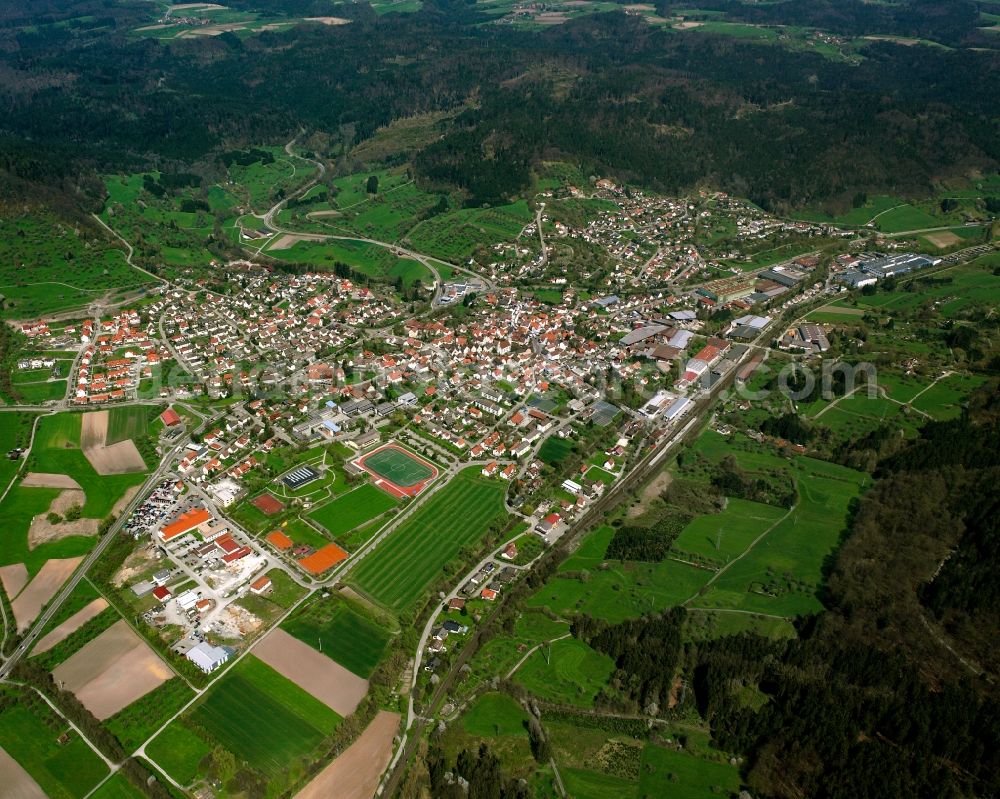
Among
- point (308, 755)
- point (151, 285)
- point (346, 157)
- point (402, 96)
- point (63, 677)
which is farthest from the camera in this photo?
point (402, 96)

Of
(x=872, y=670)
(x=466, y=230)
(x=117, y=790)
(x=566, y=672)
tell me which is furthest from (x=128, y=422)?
(x=872, y=670)

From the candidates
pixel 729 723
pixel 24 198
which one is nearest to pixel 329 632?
pixel 729 723

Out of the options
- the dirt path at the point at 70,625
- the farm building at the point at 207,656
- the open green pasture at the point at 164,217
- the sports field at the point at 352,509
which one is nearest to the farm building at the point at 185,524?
the dirt path at the point at 70,625

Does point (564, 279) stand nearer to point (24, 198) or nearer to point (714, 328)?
point (714, 328)

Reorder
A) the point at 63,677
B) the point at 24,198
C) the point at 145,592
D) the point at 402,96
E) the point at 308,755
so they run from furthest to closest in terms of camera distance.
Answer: the point at 402,96 → the point at 24,198 → the point at 145,592 → the point at 63,677 → the point at 308,755

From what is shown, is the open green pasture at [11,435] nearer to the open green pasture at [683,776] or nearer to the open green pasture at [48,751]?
the open green pasture at [48,751]

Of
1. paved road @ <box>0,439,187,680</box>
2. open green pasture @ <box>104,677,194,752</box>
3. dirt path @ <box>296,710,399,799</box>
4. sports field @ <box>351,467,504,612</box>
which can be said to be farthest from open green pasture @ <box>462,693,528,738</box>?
paved road @ <box>0,439,187,680</box>
